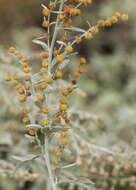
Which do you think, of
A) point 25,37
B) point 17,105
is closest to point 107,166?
point 17,105

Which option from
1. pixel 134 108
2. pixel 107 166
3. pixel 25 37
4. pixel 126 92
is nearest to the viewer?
pixel 107 166

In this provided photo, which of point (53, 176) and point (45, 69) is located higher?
point (45, 69)

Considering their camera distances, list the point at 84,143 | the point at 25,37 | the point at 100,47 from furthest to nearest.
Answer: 1. the point at 100,47
2. the point at 25,37
3. the point at 84,143

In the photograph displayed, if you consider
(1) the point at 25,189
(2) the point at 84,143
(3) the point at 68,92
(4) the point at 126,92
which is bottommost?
(1) the point at 25,189

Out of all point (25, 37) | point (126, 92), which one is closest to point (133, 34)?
point (126, 92)

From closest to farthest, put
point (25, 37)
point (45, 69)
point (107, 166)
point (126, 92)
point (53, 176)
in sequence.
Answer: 1. point (45, 69)
2. point (53, 176)
3. point (107, 166)
4. point (126, 92)
5. point (25, 37)

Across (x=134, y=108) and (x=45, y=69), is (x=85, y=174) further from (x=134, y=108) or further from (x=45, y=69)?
(x=134, y=108)

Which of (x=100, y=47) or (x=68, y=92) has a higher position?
(x=68, y=92)

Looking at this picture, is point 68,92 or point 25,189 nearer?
point 68,92

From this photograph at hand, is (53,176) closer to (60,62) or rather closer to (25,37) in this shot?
(60,62)
